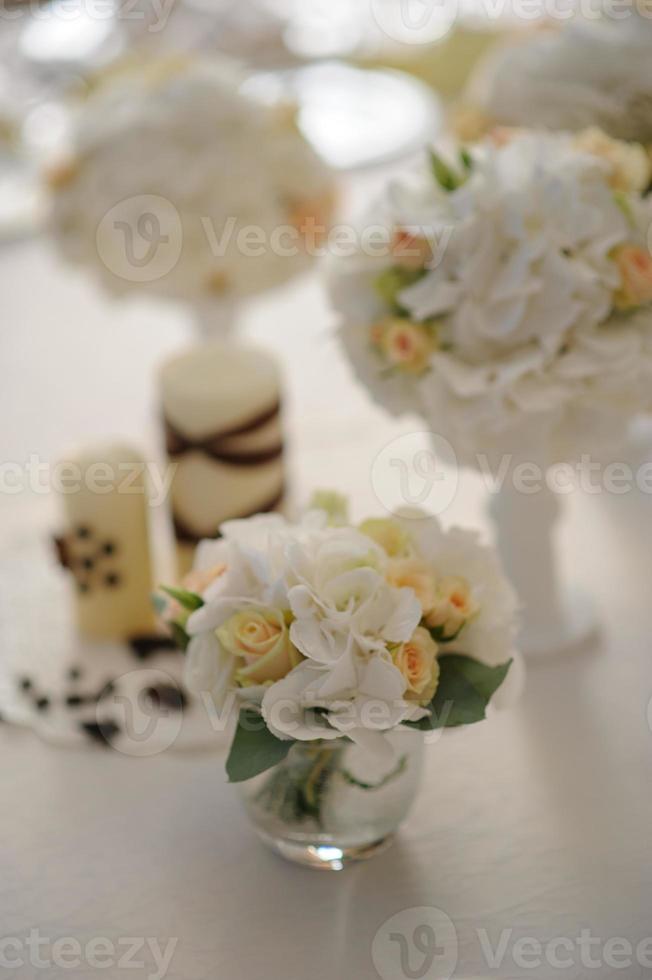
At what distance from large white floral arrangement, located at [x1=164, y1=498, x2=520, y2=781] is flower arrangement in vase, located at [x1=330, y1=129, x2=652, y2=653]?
154mm

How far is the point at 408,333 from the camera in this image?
3.04 feet

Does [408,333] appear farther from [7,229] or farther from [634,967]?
[7,229]

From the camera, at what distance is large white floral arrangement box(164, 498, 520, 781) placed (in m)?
0.73

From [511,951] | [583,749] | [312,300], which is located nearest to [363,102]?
[312,300]

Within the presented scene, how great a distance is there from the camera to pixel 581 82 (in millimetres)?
1218

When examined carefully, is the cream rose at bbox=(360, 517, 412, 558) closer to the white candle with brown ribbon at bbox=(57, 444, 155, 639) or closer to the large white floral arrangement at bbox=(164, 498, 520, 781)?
the large white floral arrangement at bbox=(164, 498, 520, 781)

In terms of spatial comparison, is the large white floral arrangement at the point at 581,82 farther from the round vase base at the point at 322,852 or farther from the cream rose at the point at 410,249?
the round vase base at the point at 322,852

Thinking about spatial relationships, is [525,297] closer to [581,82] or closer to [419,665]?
Result: [419,665]

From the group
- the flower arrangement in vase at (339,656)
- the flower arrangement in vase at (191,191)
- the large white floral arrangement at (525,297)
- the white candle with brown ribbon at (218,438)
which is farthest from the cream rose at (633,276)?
the flower arrangement in vase at (191,191)

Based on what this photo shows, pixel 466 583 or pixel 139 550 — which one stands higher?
pixel 466 583

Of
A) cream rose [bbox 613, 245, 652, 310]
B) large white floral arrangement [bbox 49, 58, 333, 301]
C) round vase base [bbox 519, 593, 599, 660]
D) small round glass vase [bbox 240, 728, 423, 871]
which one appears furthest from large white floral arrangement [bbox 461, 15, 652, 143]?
small round glass vase [bbox 240, 728, 423, 871]

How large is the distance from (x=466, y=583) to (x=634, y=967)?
26 centimetres

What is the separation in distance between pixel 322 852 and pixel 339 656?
0.19 m

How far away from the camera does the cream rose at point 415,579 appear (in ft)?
2.50
